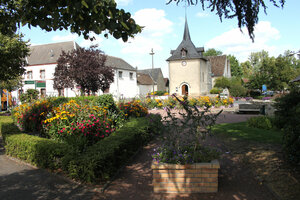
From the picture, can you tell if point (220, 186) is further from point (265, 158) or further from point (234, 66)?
point (234, 66)

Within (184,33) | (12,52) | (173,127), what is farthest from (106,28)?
(184,33)

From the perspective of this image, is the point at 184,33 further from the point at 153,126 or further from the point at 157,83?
the point at 153,126

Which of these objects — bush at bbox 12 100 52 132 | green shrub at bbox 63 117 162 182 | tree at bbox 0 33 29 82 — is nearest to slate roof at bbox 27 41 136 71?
tree at bbox 0 33 29 82

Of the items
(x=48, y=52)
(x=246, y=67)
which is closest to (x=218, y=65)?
(x=246, y=67)

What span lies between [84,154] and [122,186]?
3.58 ft

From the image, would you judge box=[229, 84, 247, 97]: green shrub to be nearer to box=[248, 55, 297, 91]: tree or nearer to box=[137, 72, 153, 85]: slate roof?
box=[248, 55, 297, 91]: tree

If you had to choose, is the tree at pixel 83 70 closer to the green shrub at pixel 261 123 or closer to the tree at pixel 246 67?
the green shrub at pixel 261 123

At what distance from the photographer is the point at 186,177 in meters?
4.10

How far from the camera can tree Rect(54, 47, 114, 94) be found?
69.6 feet

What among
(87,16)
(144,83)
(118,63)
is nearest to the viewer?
(87,16)

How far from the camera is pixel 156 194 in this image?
13.5ft

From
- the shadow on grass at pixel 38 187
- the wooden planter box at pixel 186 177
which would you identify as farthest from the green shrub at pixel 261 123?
the shadow on grass at pixel 38 187

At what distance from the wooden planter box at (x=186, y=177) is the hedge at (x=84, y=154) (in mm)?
994

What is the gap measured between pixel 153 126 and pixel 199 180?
4.38 m
